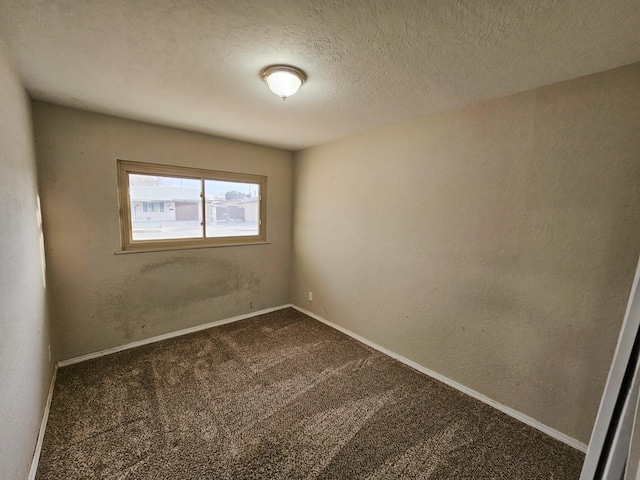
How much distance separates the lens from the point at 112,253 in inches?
104

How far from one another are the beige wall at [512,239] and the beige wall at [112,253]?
177 centimetres

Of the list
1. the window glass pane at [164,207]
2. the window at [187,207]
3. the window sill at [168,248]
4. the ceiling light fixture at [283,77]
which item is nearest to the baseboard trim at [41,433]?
the window sill at [168,248]

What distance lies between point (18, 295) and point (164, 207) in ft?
Result: 5.68

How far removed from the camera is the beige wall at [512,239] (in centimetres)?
158

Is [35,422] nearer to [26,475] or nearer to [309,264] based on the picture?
[26,475]

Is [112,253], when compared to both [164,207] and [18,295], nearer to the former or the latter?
[164,207]

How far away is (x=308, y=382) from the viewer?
2299 millimetres

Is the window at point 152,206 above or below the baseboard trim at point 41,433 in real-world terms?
above

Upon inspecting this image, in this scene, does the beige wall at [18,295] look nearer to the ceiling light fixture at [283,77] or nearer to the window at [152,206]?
the window at [152,206]

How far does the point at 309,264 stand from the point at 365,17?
2931 millimetres

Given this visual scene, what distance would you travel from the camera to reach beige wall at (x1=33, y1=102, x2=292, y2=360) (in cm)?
232

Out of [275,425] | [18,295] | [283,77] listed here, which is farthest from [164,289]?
[283,77]

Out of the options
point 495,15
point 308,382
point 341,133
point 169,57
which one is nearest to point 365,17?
point 495,15

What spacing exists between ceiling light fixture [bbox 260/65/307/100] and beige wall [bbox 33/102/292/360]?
176cm
